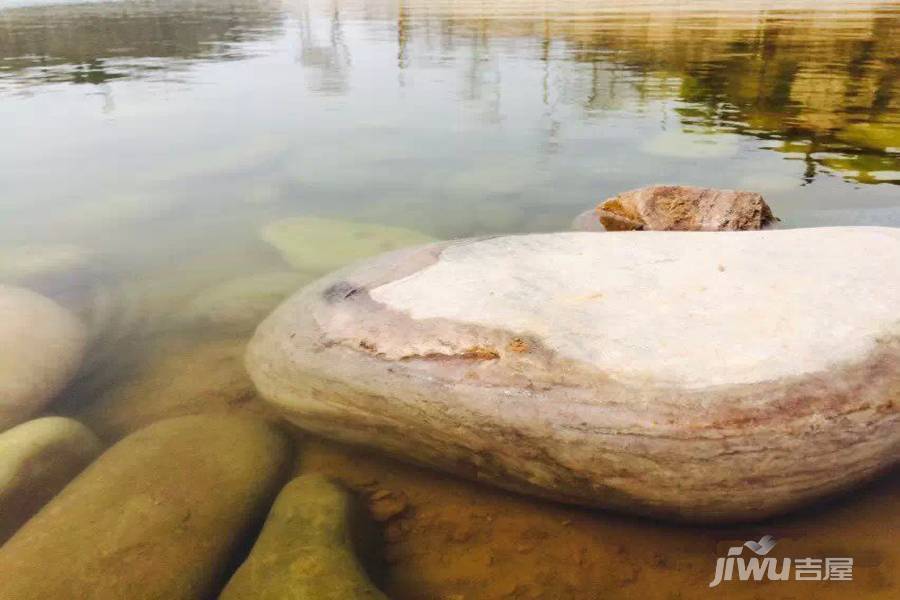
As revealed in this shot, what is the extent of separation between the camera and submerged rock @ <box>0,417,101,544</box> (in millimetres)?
2344

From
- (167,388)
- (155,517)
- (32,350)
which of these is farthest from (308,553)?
(32,350)

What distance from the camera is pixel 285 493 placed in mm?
2400

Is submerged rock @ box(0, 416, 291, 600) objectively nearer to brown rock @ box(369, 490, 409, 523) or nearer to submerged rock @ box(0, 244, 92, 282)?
brown rock @ box(369, 490, 409, 523)

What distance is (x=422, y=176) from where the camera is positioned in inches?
233

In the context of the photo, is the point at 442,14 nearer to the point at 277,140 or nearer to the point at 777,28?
the point at 777,28

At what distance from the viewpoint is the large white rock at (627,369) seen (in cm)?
211

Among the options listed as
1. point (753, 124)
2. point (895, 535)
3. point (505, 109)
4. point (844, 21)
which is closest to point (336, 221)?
point (895, 535)

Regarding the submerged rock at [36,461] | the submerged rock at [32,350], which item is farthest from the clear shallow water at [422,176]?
the submerged rock at [36,461]

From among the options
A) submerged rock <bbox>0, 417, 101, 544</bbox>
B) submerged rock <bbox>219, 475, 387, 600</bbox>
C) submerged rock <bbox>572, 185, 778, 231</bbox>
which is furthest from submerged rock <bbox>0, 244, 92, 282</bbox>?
submerged rock <bbox>572, 185, 778, 231</bbox>

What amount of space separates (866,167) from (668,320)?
4617 millimetres

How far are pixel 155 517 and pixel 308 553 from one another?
0.60 meters

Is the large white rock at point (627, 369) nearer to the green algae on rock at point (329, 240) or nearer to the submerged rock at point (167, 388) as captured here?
the submerged rock at point (167, 388)

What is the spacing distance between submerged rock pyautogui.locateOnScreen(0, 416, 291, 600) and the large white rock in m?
0.34

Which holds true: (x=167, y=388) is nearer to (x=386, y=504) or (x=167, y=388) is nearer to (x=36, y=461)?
(x=36, y=461)
